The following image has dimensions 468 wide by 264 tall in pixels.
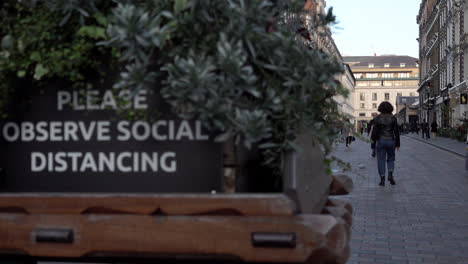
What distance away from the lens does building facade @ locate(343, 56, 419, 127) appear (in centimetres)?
15538

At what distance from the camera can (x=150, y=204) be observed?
6.43 ft

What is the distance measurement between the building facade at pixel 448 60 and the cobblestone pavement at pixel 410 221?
22.3 metres

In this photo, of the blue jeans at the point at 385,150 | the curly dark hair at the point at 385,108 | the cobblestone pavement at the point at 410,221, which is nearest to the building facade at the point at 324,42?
the cobblestone pavement at the point at 410,221

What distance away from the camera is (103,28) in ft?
6.48

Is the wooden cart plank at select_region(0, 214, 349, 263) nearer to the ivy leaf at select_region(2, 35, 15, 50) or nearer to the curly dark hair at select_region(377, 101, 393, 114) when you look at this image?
the ivy leaf at select_region(2, 35, 15, 50)

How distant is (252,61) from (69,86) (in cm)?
64

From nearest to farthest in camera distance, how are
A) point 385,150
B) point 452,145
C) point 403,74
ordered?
point 385,150 → point 452,145 → point 403,74

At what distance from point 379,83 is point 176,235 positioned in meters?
159

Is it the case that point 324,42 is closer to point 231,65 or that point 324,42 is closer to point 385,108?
point 231,65

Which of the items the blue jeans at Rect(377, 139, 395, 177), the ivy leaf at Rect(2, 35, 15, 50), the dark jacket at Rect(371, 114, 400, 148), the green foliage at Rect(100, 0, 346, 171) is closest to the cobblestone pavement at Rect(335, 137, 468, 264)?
the blue jeans at Rect(377, 139, 395, 177)

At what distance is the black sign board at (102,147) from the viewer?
2.06 m

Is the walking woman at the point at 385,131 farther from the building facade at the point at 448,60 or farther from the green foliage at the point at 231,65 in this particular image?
the building facade at the point at 448,60

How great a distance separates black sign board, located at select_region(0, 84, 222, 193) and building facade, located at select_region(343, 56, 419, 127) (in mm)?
154459

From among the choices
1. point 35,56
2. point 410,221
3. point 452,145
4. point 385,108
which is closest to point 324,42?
point 35,56
